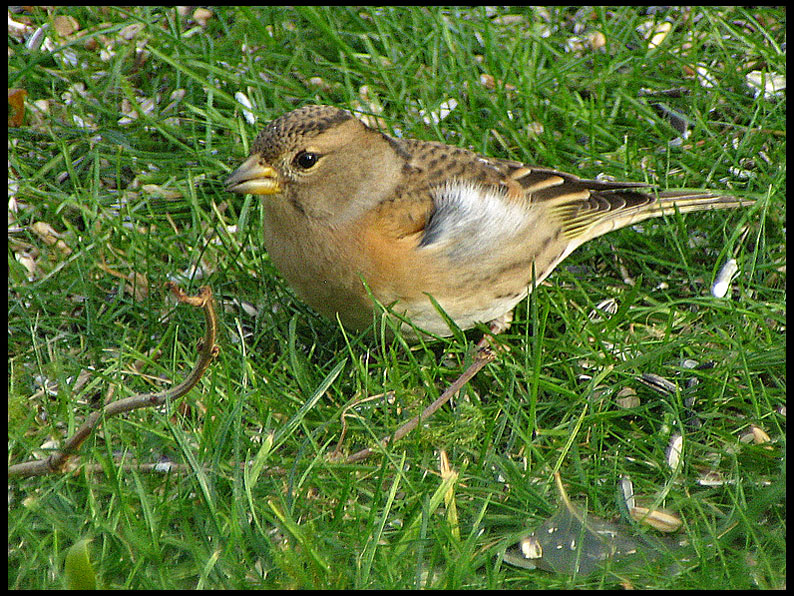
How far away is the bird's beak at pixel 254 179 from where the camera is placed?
125 inches

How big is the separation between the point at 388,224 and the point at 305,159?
35 cm

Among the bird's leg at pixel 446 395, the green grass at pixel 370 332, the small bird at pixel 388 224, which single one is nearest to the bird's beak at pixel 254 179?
the small bird at pixel 388 224

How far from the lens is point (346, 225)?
3.24 metres

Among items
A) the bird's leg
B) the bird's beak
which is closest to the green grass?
the bird's leg

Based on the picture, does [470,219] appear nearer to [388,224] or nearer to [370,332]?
[388,224]

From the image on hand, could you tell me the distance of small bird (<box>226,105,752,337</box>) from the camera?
10.5ft

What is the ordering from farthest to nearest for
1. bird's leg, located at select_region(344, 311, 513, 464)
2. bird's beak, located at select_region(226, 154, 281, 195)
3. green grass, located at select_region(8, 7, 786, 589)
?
1. bird's beak, located at select_region(226, 154, 281, 195)
2. bird's leg, located at select_region(344, 311, 513, 464)
3. green grass, located at select_region(8, 7, 786, 589)

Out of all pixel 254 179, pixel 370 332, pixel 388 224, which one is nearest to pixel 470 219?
pixel 388 224

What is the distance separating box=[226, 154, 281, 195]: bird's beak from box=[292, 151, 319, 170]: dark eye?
A: 0.08m

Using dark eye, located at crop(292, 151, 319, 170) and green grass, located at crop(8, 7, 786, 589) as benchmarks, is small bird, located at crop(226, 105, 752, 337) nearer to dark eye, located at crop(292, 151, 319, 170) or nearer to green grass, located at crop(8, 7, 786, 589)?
dark eye, located at crop(292, 151, 319, 170)

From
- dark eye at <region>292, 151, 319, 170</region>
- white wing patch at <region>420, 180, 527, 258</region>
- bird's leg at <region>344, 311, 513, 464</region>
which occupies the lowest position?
bird's leg at <region>344, 311, 513, 464</region>

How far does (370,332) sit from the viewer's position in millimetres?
3527

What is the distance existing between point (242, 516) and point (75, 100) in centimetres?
254

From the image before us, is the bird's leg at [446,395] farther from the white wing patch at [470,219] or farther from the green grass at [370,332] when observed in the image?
the white wing patch at [470,219]
